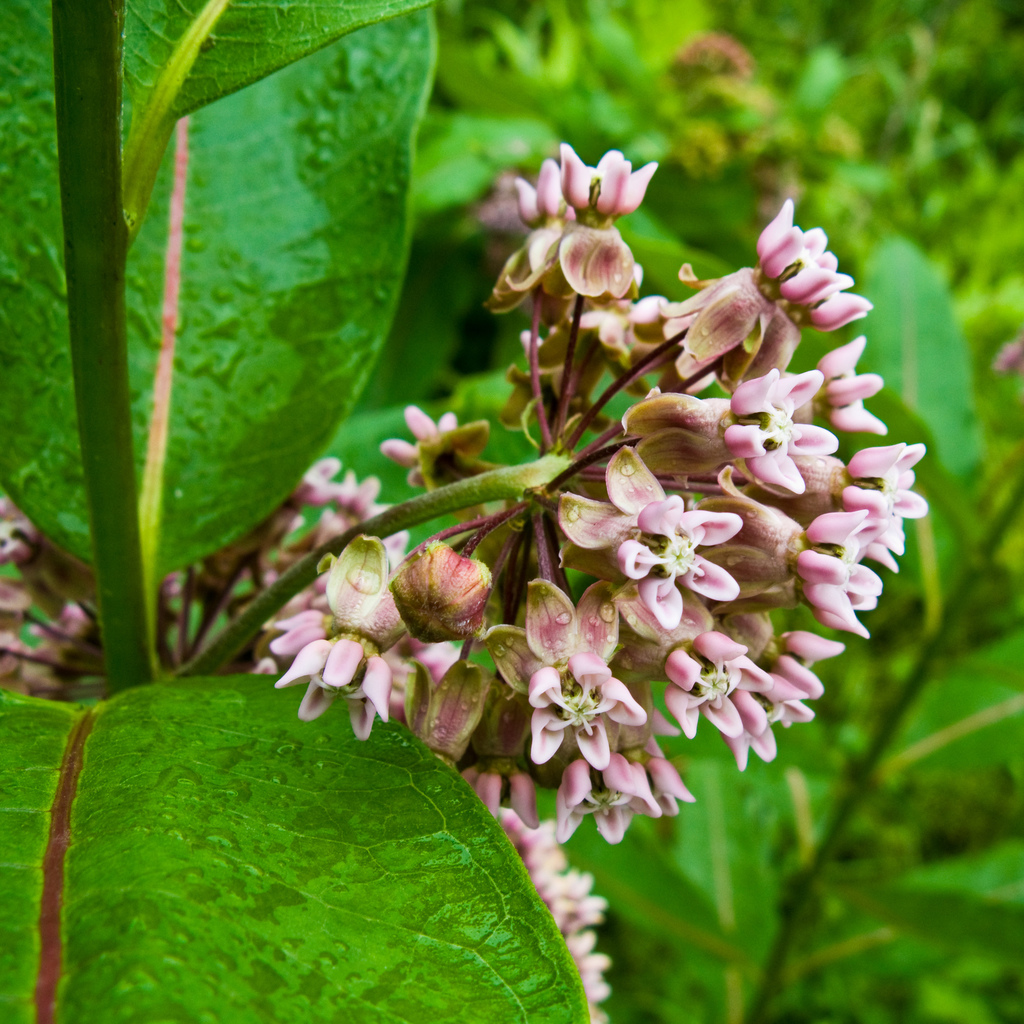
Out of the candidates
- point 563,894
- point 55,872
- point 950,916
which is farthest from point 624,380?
point 950,916

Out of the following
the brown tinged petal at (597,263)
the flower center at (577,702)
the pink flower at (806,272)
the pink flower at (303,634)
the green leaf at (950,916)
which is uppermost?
the pink flower at (806,272)

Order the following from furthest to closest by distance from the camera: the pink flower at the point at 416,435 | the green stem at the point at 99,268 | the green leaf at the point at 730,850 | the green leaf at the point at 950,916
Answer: the green leaf at the point at 730,850, the green leaf at the point at 950,916, the pink flower at the point at 416,435, the green stem at the point at 99,268

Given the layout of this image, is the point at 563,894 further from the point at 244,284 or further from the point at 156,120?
the point at 156,120

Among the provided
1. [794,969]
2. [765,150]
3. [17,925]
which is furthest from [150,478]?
[765,150]

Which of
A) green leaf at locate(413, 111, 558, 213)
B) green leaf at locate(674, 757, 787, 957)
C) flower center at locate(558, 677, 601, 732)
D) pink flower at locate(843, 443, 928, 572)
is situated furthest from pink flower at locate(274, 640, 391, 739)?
green leaf at locate(413, 111, 558, 213)

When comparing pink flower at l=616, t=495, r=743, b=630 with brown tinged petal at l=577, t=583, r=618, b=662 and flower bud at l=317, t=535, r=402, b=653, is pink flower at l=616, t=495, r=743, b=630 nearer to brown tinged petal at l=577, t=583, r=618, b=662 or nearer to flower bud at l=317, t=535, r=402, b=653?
brown tinged petal at l=577, t=583, r=618, b=662

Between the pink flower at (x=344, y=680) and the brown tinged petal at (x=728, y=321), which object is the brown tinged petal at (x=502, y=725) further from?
the brown tinged petal at (x=728, y=321)

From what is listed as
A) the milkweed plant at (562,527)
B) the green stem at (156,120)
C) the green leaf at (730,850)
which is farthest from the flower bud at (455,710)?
the green leaf at (730,850)

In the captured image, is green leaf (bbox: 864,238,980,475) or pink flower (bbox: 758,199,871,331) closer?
pink flower (bbox: 758,199,871,331)
